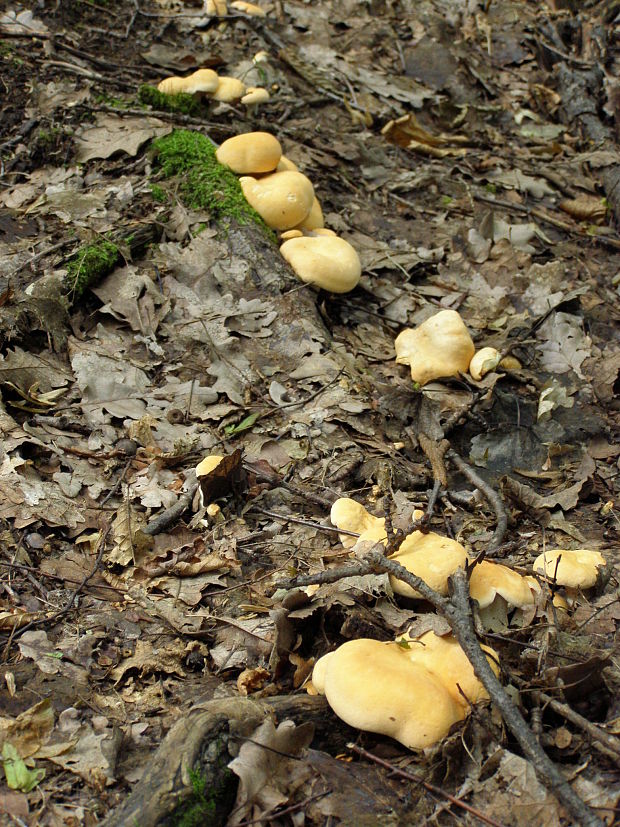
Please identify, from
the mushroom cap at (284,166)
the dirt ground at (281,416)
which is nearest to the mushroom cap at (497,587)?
the dirt ground at (281,416)

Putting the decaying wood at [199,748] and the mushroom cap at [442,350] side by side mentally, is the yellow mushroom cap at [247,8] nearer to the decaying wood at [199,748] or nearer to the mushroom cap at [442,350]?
the mushroom cap at [442,350]

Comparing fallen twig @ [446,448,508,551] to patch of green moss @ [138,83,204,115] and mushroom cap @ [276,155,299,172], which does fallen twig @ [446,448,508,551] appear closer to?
mushroom cap @ [276,155,299,172]

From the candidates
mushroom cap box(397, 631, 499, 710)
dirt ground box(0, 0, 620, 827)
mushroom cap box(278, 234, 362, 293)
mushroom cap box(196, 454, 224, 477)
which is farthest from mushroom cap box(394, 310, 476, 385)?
mushroom cap box(397, 631, 499, 710)

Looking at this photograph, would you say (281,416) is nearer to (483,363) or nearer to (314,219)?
(483,363)

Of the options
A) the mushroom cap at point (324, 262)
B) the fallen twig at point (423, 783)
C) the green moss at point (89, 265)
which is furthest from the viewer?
the mushroom cap at point (324, 262)

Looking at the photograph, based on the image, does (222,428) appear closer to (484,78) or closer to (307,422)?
(307,422)

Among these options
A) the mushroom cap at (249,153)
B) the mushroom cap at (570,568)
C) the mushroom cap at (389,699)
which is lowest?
the mushroom cap at (570,568)

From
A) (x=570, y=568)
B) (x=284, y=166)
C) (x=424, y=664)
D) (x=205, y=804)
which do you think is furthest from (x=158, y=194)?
(x=205, y=804)
